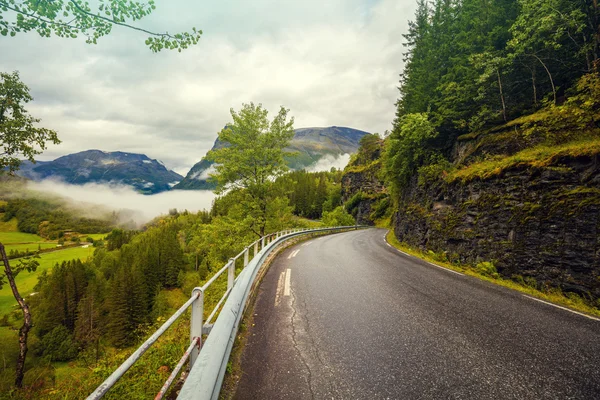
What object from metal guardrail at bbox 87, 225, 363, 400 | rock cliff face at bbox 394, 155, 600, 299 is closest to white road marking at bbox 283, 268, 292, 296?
metal guardrail at bbox 87, 225, 363, 400

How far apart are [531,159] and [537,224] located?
2.96 m

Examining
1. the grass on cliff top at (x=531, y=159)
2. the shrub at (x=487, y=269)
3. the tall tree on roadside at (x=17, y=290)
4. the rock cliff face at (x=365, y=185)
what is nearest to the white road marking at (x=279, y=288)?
the shrub at (x=487, y=269)

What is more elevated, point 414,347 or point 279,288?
point 414,347

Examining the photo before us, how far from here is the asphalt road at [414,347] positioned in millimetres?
2867

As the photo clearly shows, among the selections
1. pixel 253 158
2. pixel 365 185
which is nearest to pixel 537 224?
pixel 253 158

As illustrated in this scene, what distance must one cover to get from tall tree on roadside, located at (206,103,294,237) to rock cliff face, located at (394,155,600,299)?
1210cm

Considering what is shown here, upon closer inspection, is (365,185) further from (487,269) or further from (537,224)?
(537,224)

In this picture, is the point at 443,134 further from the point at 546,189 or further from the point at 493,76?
the point at 546,189

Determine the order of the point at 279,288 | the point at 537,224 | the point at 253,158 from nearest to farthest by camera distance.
Answer: the point at 279,288 < the point at 537,224 < the point at 253,158

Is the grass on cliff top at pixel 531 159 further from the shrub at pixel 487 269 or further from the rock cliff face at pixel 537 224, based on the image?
the shrub at pixel 487 269

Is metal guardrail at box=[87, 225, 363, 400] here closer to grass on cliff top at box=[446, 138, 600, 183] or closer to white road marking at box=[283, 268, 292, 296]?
white road marking at box=[283, 268, 292, 296]

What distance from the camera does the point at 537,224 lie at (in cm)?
870

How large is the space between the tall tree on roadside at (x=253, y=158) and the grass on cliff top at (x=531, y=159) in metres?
11.9

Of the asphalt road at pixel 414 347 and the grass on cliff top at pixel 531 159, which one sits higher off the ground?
the grass on cliff top at pixel 531 159
